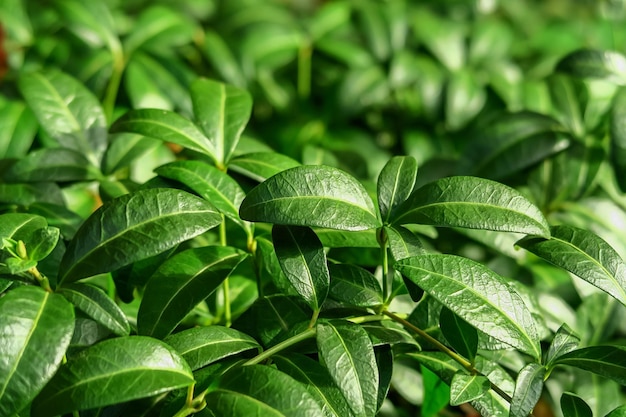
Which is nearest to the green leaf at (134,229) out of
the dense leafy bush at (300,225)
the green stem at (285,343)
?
the dense leafy bush at (300,225)

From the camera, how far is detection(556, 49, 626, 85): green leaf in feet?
3.57

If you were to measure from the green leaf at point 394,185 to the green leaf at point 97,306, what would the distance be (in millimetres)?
256

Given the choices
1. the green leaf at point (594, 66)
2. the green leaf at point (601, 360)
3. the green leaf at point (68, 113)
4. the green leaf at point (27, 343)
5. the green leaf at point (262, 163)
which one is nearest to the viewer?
the green leaf at point (27, 343)

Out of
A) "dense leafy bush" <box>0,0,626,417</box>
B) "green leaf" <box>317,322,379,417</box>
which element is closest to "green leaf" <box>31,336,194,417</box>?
"dense leafy bush" <box>0,0,626,417</box>

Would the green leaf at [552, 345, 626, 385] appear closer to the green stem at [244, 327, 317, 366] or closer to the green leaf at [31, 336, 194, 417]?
the green stem at [244, 327, 317, 366]

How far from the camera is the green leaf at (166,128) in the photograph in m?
0.80

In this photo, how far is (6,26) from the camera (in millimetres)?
1351

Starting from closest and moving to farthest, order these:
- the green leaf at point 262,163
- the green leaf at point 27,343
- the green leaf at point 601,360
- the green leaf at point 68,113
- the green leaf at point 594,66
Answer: the green leaf at point 27,343
the green leaf at point 601,360
the green leaf at point 262,163
the green leaf at point 68,113
the green leaf at point 594,66

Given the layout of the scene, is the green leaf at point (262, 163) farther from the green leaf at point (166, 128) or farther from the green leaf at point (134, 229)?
the green leaf at point (134, 229)

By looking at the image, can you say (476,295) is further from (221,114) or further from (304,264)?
(221,114)

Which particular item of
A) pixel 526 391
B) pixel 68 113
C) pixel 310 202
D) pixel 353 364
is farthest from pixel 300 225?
pixel 68 113

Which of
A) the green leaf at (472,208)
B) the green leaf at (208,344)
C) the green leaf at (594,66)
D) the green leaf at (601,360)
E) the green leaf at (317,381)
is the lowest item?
the green leaf at (317,381)

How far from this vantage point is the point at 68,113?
3.09 feet

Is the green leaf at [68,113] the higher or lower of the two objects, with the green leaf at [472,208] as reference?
lower
